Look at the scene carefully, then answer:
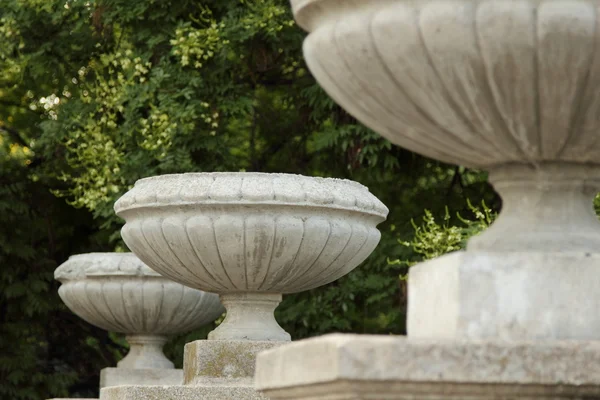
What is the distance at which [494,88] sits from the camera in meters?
2.56

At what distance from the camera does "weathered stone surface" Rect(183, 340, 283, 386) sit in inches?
232

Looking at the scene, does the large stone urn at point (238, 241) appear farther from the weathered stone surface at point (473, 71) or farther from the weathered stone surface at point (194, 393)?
the weathered stone surface at point (473, 71)

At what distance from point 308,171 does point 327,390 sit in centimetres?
972

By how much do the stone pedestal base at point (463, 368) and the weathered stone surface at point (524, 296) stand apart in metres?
0.17

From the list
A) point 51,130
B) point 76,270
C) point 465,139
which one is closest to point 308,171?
point 51,130

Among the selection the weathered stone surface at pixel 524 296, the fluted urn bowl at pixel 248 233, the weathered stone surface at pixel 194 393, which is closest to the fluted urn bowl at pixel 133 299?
the fluted urn bowl at pixel 248 233

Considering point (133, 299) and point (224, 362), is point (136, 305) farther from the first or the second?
point (224, 362)

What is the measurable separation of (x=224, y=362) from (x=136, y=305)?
270 cm

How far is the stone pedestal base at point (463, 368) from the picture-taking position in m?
2.35

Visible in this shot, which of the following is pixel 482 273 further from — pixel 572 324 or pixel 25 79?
pixel 25 79

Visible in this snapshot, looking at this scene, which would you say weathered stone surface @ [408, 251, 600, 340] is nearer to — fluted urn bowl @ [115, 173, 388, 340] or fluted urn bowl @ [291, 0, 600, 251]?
fluted urn bowl @ [291, 0, 600, 251]

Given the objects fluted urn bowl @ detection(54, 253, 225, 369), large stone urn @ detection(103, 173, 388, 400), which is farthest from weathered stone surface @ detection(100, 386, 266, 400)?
fluted urn bowl @ detection(54, 253, 225, 369)

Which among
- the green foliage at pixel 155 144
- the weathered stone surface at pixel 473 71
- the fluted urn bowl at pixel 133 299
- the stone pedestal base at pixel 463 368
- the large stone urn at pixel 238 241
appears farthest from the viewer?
the green foliage at pixel 155 144

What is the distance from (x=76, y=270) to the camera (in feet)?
28.8
